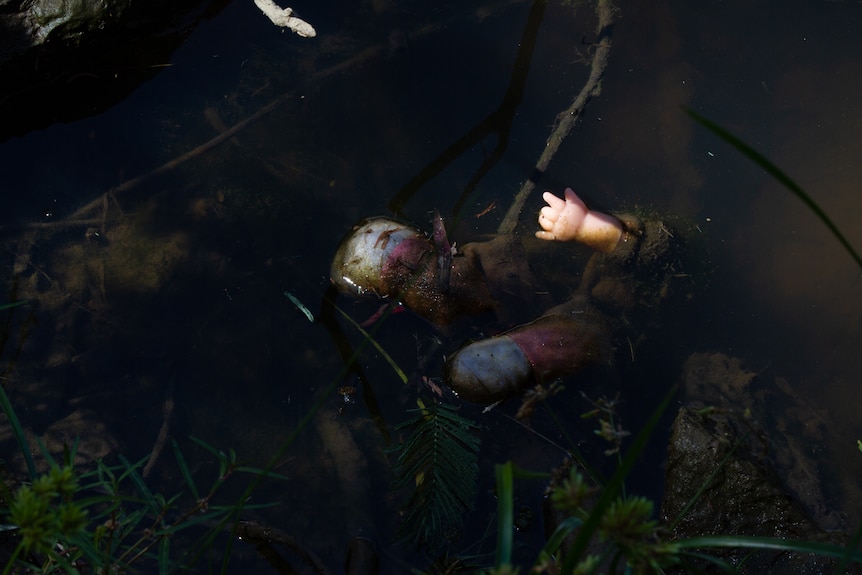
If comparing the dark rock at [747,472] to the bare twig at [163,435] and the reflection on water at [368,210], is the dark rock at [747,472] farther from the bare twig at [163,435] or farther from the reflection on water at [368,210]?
the bare twig at [163,435]

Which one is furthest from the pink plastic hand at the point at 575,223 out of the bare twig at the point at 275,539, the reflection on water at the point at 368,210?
the bare twig at the point at 275,539

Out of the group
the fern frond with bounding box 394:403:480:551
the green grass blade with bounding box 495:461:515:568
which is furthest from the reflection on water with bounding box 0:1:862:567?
the green grass blade with bounding box 495:461:515:568

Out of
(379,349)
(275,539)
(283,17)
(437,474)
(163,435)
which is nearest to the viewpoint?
(437,474)

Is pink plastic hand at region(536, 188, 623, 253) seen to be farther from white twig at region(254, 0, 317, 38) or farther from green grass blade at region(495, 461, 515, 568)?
green grass blade at region(495, 461, 515, 568)

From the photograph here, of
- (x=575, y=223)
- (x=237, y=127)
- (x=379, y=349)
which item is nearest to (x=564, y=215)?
(x=575, y=223)

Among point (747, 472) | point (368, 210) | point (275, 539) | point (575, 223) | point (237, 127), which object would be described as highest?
point (575, 223)

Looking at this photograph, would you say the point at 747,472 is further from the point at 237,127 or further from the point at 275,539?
the point at 237,127

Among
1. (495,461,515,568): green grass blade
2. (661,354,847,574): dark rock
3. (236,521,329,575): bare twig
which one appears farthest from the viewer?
(236,521,329,575): bare twig

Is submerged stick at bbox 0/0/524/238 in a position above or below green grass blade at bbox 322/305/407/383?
above
